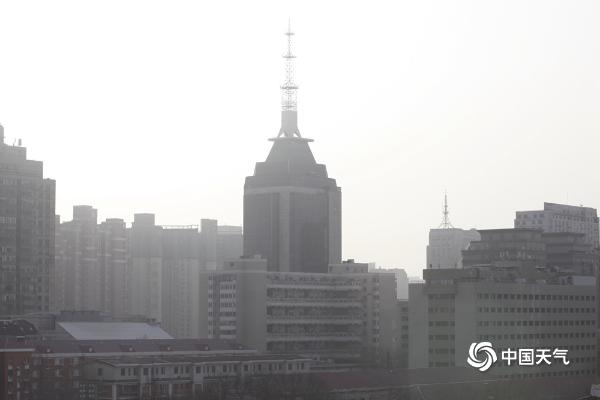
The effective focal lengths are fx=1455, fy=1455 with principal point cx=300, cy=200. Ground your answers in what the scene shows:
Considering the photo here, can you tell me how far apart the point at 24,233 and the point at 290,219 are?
40139 mm

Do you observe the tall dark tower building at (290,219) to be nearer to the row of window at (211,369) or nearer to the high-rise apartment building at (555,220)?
the high-rise apartment building at (555,220)

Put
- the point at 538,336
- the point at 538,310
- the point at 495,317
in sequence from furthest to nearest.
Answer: the point at 538,336 → the point at 538,310 → the point at 495,317

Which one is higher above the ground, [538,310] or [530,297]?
[530,297]

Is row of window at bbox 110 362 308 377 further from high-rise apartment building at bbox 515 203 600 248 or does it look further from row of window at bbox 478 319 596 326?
high-rise apartment building at bbox 515 203 600 248

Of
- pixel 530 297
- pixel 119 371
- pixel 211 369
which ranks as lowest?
pixel 211 369

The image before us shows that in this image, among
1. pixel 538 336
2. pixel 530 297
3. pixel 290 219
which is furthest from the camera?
pixel 290 219

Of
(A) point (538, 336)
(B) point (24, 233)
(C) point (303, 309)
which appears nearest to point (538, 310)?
(A) point (538, 336)

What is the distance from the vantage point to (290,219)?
19500 centimetres

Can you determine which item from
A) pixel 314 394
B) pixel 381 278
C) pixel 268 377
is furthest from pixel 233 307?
pixel 314 394

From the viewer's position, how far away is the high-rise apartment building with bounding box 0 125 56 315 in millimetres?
167500

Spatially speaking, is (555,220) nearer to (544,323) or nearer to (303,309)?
(303,309)

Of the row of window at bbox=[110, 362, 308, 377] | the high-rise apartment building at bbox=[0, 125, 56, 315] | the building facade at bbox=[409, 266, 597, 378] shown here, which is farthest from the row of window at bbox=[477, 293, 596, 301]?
the high-rise apartment building at bbox=[0, 125, 56, 315]

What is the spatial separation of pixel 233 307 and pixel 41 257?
27296mm

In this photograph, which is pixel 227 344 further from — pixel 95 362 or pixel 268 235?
pixel 268 235
